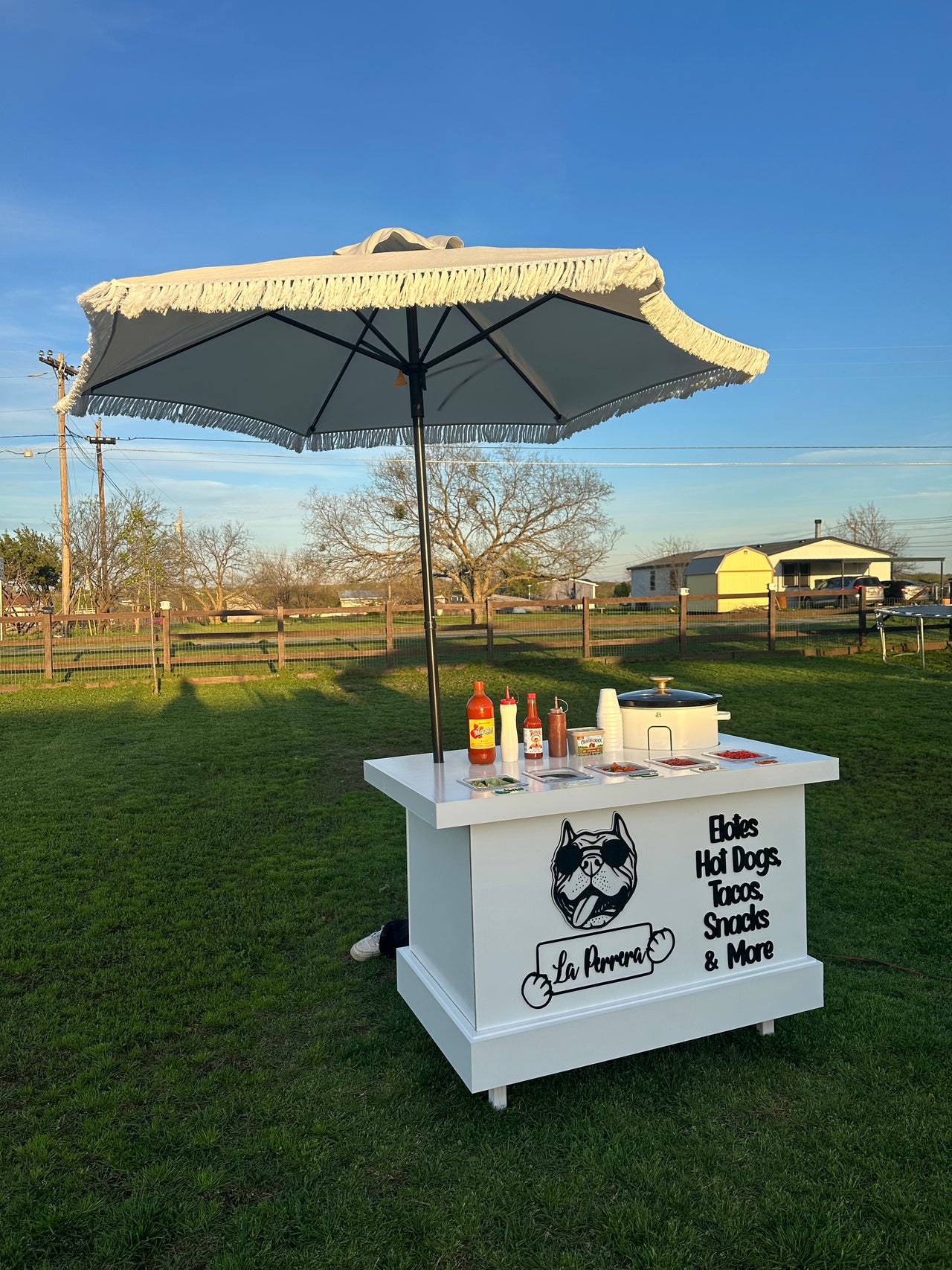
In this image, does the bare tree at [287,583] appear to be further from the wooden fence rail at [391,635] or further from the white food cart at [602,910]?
the white food cart at [602,910]

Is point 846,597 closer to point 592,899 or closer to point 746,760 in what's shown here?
point 746,760

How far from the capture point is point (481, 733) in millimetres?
2627

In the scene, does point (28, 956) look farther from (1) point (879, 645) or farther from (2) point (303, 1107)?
(1) point (879, 645)

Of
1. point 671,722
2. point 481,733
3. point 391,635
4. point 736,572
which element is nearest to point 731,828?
point 671,722

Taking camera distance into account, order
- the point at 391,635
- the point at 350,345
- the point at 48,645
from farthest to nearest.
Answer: the point at 391,635
the point at 48,645
the point at 350,345

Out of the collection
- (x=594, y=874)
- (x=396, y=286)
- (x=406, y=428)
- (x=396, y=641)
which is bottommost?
(x=594, y=874)

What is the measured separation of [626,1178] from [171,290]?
2.55 metres

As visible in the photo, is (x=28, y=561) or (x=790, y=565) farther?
(x=790, y=565)

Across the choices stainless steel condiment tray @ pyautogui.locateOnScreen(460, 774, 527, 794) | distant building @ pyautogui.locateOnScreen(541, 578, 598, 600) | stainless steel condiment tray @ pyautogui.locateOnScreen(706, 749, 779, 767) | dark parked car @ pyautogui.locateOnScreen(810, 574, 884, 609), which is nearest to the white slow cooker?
stainless steel condiment tray @ pyautogui.locateOnScreen(706, 749, 779, 767)

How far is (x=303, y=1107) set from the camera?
2.30 metres

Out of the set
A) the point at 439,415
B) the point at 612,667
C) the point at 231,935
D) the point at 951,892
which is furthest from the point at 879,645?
the point at 231,935

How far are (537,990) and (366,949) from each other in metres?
1.24

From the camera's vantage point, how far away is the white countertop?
2.15 meters

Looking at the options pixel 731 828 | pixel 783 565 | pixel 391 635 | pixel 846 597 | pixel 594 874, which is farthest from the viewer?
pixel 783 565
